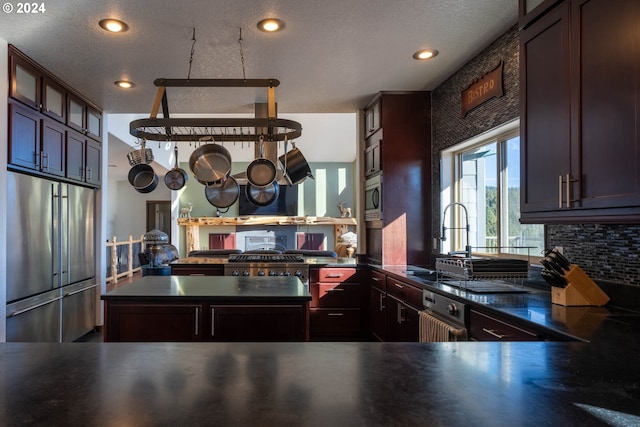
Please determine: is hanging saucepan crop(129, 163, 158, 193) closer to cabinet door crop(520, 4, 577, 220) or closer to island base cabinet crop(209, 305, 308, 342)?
island base cabinet crop(209, 305, 308, 342)

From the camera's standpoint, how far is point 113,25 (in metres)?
2.65

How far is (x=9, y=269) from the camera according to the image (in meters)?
2.98

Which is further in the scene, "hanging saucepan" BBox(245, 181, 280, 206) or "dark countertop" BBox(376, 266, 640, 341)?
"hanging saucepan" BBox(245, 181, 280, 206)

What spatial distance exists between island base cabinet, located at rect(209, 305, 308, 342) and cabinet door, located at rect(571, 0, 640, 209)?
4.92ft

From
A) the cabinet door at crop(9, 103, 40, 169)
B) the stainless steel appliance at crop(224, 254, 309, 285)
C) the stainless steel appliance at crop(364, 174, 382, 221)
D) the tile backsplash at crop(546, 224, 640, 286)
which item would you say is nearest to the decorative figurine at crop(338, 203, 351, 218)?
the stainless steel appliance at crop(364, 174, 382, 221)

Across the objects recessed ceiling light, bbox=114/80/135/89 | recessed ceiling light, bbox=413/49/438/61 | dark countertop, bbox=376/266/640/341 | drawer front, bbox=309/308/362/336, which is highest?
recessed ceiling light, bbox=413/49/438/61

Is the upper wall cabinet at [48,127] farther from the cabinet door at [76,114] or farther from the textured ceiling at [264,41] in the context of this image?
the textured ceiling at [264,41]

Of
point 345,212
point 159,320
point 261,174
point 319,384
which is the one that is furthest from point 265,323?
point 345,212

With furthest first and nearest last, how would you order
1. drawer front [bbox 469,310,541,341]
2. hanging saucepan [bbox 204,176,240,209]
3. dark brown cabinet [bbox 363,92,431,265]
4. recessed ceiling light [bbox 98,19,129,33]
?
1. dark brown cabinet [bbox 363,92,431,265]
2. hanging saucepan [bbox 204,176,240,209]
3. recessed ceiling light [bbox 98,19,129,33]
4. drawer front [bbox 469,310,541,341]

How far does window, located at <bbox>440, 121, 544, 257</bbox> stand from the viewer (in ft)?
9.66

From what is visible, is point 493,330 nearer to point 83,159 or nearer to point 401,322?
point 401,322

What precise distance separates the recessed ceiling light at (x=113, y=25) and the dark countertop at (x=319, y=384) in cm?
216

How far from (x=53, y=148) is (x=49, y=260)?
37.6 inches

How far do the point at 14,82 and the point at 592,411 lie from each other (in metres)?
3.77
